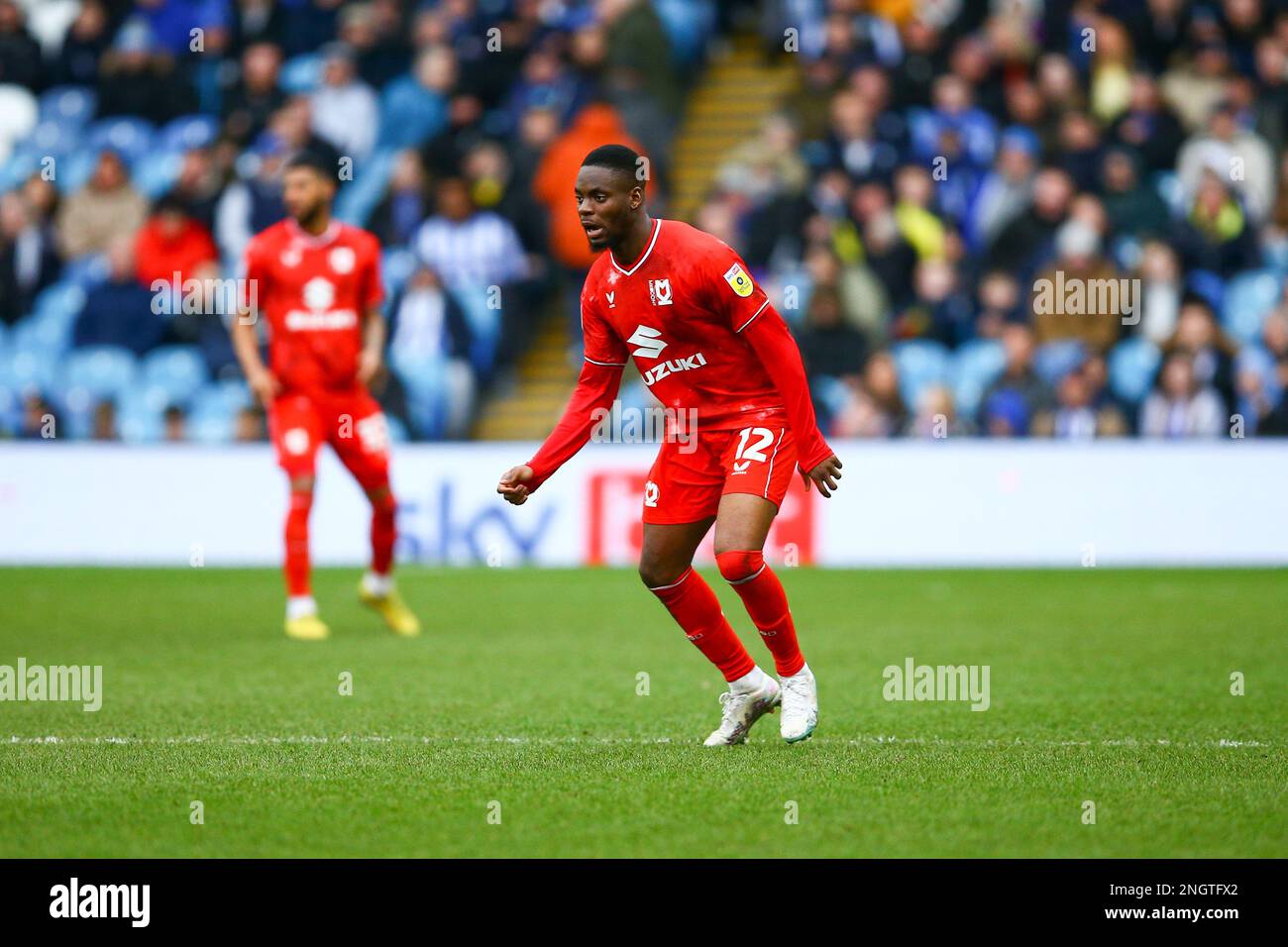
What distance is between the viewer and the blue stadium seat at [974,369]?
16164mm

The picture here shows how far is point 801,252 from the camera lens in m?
17.2

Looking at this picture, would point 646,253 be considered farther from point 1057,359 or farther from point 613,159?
point 1057,359

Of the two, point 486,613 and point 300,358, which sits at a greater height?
point 300,358

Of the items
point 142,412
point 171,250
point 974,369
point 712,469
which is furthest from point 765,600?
point 171,250

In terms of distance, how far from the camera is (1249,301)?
16281 millimetres

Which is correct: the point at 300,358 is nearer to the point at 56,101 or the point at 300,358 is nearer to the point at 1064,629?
the point at 1064,629

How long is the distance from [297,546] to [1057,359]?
7817 mm

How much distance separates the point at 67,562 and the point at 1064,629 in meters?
9.17

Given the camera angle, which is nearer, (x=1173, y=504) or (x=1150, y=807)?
(x=1150, y=807)

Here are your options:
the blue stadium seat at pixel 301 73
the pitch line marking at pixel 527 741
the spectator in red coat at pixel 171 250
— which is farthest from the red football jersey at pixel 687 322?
the blue stadium seat at pixel 301 73

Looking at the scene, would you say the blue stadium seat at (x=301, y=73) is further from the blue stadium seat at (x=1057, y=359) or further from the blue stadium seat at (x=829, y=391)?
the blue stadium seat at (x=1057, y=359)
